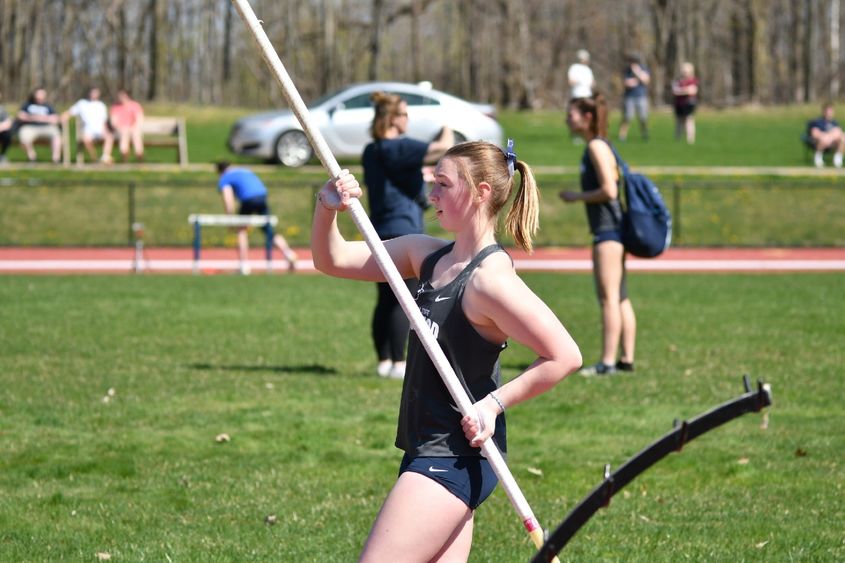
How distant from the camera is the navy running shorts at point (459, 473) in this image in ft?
13.5

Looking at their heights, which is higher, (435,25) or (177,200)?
(435,25)

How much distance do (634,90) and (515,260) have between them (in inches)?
505

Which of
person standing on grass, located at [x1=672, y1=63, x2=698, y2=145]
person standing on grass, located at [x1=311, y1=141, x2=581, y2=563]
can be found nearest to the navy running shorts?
person standing on grass, located at [x1=311, y1=141, x2=581, y2=563]

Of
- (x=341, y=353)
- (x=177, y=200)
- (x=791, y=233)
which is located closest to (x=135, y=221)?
(x=177, y=200)

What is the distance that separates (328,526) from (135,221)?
65.4 ft

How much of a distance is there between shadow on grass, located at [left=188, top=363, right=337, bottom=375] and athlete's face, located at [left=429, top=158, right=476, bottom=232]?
7.04 m

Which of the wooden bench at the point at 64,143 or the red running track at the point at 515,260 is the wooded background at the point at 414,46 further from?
the red running track at the point at 515,260

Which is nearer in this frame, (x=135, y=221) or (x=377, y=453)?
(x=377, y=453)

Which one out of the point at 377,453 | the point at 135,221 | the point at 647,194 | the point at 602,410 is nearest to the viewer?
the point at 377,453

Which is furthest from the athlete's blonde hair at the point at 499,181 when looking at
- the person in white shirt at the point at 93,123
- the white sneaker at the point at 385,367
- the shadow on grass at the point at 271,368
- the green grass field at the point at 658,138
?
the person in white shirt at the point at 93,123

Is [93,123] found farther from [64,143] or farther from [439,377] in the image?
[439,377]

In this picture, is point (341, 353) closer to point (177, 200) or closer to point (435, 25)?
point (177, 200)

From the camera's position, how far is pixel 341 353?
1241 centimetres

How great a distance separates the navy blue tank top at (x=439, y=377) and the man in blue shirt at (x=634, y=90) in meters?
29.9
